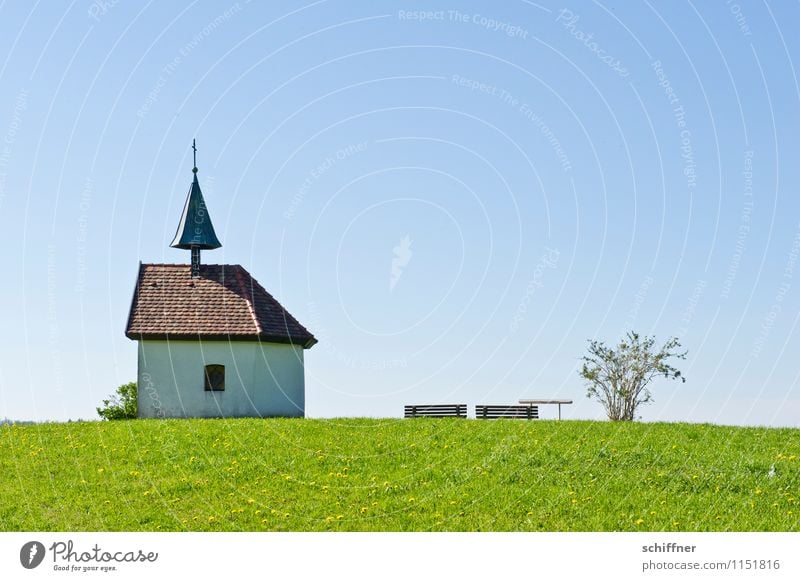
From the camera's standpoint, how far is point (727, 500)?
60.2ft

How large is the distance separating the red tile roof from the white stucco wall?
46 cm

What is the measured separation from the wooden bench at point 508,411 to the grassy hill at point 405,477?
→ 723cm

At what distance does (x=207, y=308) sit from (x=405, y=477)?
16606 millimetres

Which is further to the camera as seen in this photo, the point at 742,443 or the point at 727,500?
the point at 742,443

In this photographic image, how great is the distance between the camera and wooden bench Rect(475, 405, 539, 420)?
113ft

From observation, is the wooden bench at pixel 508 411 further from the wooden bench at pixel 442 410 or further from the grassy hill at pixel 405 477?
the grassy hill at pixel 405 477

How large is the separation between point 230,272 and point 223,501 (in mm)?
18520

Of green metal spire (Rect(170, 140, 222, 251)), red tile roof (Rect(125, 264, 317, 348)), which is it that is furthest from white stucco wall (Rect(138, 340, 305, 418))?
green metal spire (Rect(170, 140, 222, 251))

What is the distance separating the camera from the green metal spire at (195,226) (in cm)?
3644

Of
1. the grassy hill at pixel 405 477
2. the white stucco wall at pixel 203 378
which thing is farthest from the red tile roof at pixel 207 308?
the grassy hill at pixel 405 477

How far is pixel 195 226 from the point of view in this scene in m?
36.8
